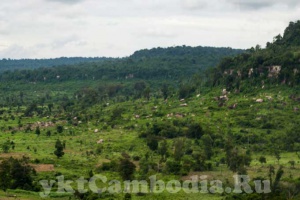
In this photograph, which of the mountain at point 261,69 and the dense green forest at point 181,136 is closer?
the dense green forest at point 181,136

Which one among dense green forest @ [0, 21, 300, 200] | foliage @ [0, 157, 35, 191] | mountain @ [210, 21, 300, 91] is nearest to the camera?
foliage @ [0, 157, 35, 191]

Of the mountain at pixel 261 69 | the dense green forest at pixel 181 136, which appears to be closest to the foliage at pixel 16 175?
the dense green forest at pixel 181 136

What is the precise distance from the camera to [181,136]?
238ft

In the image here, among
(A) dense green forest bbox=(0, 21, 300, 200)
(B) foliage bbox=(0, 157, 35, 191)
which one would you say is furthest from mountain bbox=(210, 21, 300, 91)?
(B) foliage bbox=(0, 157, 35, 191)

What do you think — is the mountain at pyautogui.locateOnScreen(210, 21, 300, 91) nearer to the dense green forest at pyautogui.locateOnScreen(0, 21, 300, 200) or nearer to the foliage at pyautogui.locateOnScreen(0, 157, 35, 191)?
the dense green forest at pyautogui.locateOnScreen(0, 21, 300, 200)

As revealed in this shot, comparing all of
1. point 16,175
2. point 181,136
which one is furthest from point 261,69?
point 16,175

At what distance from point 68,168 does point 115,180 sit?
7.91 m

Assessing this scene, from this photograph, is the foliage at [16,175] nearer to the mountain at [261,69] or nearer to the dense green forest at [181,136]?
the dense green forest at [181,136]

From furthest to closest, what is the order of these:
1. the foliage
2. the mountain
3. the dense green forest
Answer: the mountain, the dense green forest, the foliage

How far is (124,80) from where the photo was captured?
170m

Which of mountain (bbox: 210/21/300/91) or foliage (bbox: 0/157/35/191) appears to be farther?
mountain (bbox: 210/21/300/91)

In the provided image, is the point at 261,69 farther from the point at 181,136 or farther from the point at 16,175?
the point at 16,175

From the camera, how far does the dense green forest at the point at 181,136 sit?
45.5 meters

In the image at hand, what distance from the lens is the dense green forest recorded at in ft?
149
